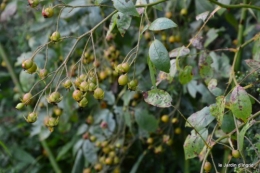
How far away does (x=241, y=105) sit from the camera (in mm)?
910

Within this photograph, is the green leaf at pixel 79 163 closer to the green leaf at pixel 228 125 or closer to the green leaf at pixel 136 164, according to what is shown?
the green leaf at pixel 136 164

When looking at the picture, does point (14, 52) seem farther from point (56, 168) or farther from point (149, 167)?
point (149, 167)

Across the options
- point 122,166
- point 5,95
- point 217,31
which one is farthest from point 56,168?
point 217,31

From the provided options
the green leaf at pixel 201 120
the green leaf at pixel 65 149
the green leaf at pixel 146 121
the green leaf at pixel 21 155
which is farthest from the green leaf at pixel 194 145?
the green leaf at pixel 21 155

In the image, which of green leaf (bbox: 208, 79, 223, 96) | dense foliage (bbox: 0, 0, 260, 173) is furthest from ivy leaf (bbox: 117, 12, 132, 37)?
dense foliage (bbox: 0, 0, 260, 173)

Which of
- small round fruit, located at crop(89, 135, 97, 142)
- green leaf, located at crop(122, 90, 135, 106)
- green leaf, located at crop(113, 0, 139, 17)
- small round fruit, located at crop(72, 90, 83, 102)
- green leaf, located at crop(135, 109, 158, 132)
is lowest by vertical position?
small round fruit, located at crop(89, 135, 97, 142)

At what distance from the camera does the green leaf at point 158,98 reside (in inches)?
37.3

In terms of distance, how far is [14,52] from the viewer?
92.7 inches

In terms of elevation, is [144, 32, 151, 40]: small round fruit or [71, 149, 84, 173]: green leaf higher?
[144, 32, 151, 40]: small round fruit

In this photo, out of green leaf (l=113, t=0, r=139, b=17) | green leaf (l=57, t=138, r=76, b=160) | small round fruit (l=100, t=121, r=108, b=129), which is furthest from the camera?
green leaf (l=57, t=138, r=76, b=160)

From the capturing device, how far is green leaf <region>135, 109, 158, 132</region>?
1550 millimetres

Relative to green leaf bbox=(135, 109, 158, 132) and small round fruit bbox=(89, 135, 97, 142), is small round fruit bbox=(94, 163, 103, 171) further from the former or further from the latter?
green leaf bbox=(135, 109, 158, 132)

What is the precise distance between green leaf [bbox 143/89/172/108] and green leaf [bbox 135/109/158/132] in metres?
0.60

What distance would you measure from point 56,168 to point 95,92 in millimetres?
1061
